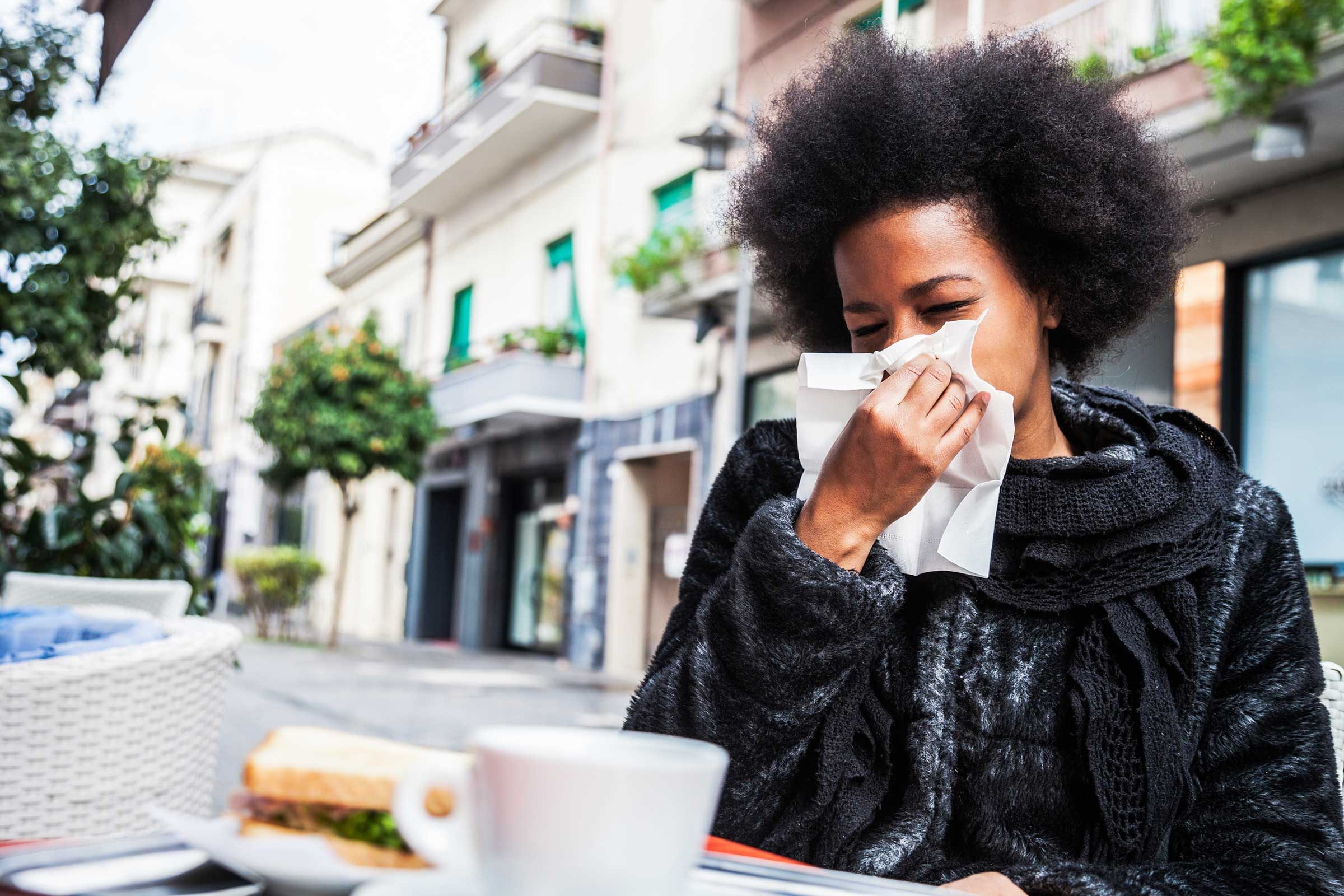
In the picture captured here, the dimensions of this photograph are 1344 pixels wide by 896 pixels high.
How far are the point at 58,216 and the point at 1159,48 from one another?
6526 millimetres

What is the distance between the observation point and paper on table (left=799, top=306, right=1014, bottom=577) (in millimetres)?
1495

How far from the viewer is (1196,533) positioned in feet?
5.05

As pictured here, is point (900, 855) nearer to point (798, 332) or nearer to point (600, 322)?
point (798, 332)

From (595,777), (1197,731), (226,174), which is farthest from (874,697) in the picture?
(226,174)

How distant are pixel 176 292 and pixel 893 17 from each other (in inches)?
1288

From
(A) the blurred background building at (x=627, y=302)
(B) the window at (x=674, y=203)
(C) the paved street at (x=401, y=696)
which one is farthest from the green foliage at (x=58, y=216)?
(B) the window at (x=674, y=203)

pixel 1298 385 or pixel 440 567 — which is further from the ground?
pixel 1298 385

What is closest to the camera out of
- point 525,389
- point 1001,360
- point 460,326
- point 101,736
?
point 1001,360

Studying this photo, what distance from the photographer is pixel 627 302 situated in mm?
14875

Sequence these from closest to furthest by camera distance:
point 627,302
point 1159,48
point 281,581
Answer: point 1159,48 < point 627,302 < point 281,581

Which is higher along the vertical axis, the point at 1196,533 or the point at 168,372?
the point at 168,372

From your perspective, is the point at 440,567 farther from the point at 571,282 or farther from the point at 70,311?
the point at 70,311

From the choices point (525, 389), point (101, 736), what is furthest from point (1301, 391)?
point (525, 389)

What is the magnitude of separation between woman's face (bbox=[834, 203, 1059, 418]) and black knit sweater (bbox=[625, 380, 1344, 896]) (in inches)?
6.2
